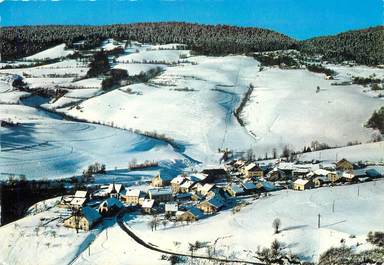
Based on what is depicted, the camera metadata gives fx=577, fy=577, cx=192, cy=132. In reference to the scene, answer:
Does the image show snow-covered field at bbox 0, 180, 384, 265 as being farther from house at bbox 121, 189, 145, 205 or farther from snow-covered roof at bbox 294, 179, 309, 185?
snow-covered roof at bbox 294, 179, 309, 185

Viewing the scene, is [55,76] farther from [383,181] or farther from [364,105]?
[383,181]

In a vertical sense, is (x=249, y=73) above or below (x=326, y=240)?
above

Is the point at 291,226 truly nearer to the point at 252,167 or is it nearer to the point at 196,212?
the point at 196,212

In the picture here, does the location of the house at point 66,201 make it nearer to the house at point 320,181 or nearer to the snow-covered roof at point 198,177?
the snow-covered roof at point 198,177

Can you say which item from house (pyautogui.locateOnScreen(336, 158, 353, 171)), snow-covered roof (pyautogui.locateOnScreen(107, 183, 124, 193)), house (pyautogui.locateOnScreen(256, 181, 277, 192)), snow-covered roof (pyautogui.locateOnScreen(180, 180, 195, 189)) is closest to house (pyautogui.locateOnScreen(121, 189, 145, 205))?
snow-covered roof (pyautogui.locateOnScreen(107, 183, 124, 193))

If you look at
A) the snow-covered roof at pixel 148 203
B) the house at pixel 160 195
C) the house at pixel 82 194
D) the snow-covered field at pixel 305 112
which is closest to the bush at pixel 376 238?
the snow-covered roof at pixel 148 203

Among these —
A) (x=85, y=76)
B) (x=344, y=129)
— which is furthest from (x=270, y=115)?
(x=85, y=76)
